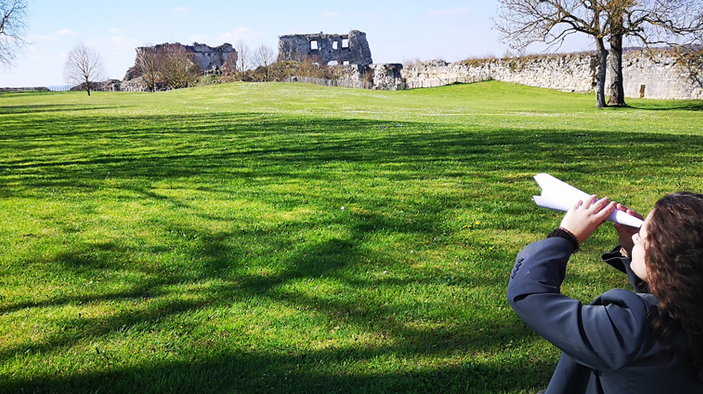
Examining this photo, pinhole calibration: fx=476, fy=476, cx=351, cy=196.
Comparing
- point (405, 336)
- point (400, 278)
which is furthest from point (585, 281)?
point (405, 336)

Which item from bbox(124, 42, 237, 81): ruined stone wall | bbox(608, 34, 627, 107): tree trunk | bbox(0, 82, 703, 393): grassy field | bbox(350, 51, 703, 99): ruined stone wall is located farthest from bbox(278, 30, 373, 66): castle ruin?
bbox(0, 82, 703, 393): grassy field

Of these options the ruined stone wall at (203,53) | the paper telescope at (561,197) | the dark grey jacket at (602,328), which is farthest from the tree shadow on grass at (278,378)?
the ruined stone wall at (203,53)

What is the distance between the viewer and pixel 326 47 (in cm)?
8444

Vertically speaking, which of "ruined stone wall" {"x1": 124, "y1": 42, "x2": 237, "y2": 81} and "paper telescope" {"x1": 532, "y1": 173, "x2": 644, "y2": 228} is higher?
"ruined stone wall" {"x1": 124, "y1": 42, "x2": 237, "y2": 81}

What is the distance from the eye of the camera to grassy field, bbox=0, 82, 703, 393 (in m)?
3.10

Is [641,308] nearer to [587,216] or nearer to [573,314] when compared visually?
[573,314]

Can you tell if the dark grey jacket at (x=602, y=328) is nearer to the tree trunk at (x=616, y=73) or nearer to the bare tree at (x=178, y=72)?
the tree trunk at (x=616, y=73)

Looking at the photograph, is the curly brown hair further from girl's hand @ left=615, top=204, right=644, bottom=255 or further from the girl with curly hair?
girl's hand @ left=615, top=204, right=644, bottom=255


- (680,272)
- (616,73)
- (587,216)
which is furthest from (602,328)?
(616,73)

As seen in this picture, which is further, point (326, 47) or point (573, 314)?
point (326, 47)

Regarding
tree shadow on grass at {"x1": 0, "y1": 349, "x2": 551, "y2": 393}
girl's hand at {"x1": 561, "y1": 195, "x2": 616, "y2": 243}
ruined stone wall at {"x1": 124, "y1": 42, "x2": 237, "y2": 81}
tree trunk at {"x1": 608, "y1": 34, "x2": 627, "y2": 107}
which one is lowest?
tree shadow on grass at {"x1": 0, "y1": 349, "x2": 551, "y2": 393}

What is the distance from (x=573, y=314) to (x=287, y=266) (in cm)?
331

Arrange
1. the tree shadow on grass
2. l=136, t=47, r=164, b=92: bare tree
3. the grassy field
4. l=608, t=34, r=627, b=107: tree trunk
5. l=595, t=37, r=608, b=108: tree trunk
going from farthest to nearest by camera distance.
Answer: l=136, t=47, r=164, b=92: bare tree < l=608, t=34, r=627, b=107: tree trunk < l=595, t=37, r=608, b=108: tree trunk < the grassy field < the tree shadow on grass

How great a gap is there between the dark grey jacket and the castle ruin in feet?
279
